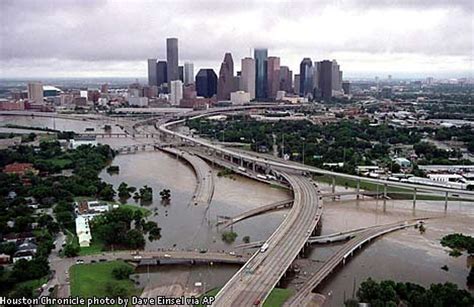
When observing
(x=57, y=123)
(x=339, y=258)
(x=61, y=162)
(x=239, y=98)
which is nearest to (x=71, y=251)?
(x=339, y=258)

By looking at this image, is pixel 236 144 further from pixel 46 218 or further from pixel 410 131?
pixel 46 218

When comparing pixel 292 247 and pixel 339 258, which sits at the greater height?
pixel 292 247

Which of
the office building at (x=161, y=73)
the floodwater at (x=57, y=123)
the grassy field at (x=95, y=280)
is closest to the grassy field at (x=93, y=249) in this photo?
the grassy field at (x=95, y=280)

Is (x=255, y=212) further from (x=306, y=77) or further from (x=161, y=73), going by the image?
(x=161, y=73)

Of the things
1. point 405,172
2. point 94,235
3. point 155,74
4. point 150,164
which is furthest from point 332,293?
point 155,74

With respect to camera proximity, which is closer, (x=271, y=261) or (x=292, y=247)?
(x=271, y=261)

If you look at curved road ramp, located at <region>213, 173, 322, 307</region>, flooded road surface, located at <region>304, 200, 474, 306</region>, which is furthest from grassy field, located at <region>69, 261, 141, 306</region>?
flooded road surface, located at <region>304, 200, 474, 306</region>
